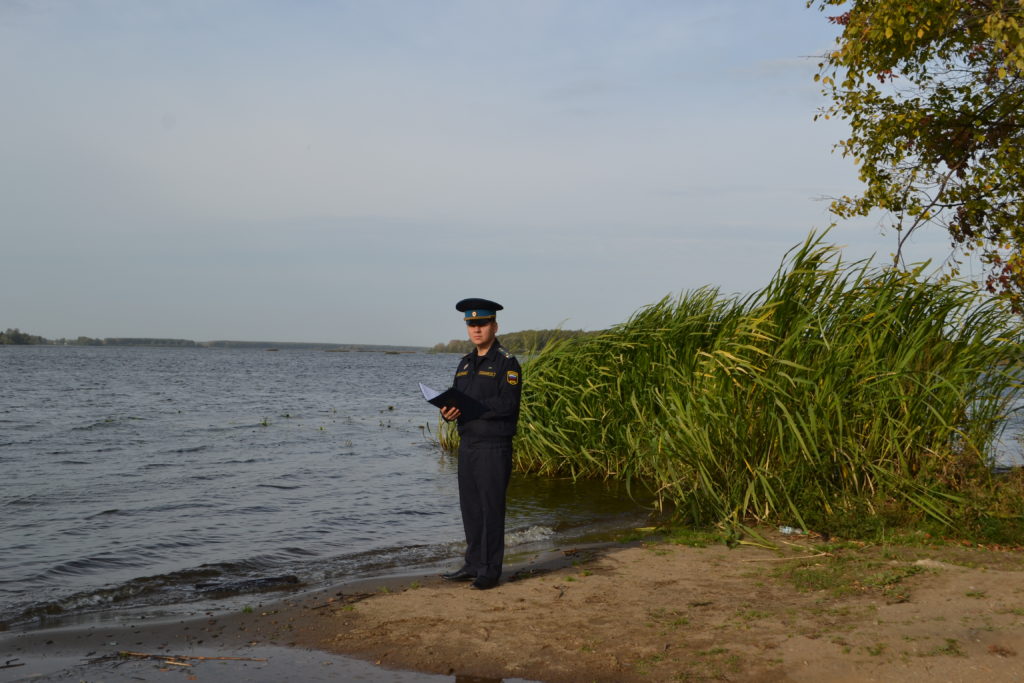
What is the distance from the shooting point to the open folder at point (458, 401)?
19.4 feet

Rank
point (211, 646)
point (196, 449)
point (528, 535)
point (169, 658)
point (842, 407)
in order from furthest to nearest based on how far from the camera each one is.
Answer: point (196, 449) < point (528, 535) < point (842, 407) < point (211, 646) < point (169, 658)

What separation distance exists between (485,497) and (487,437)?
459mm

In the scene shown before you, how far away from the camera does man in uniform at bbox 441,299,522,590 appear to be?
6.43 metres

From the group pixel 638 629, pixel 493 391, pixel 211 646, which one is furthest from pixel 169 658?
pixel 638 629

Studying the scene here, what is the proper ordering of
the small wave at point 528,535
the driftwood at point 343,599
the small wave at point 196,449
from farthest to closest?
the small wave at point 196,449 → the small wave at point 528,535 → the driftwood at point 343,599

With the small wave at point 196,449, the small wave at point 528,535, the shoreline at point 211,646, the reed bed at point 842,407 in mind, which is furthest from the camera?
→ the small wave at point 196,449

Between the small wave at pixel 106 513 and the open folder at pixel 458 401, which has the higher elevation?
the open folder at pixel 458 401

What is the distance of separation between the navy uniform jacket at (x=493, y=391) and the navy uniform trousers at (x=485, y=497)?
90mm

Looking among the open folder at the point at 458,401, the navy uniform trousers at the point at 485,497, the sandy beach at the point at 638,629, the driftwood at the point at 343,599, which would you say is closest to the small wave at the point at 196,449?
the sandy beach at the point at 638,629

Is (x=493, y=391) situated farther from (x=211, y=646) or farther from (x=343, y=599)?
(x=211, y=646)

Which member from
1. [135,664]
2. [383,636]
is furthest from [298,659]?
[135,664]

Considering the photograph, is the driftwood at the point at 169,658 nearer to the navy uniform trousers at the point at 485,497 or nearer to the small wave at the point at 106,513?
the navy uniform trousers at the point at 485,497

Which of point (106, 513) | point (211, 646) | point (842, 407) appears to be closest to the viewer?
point (211, 646)

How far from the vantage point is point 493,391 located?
21.2ft
